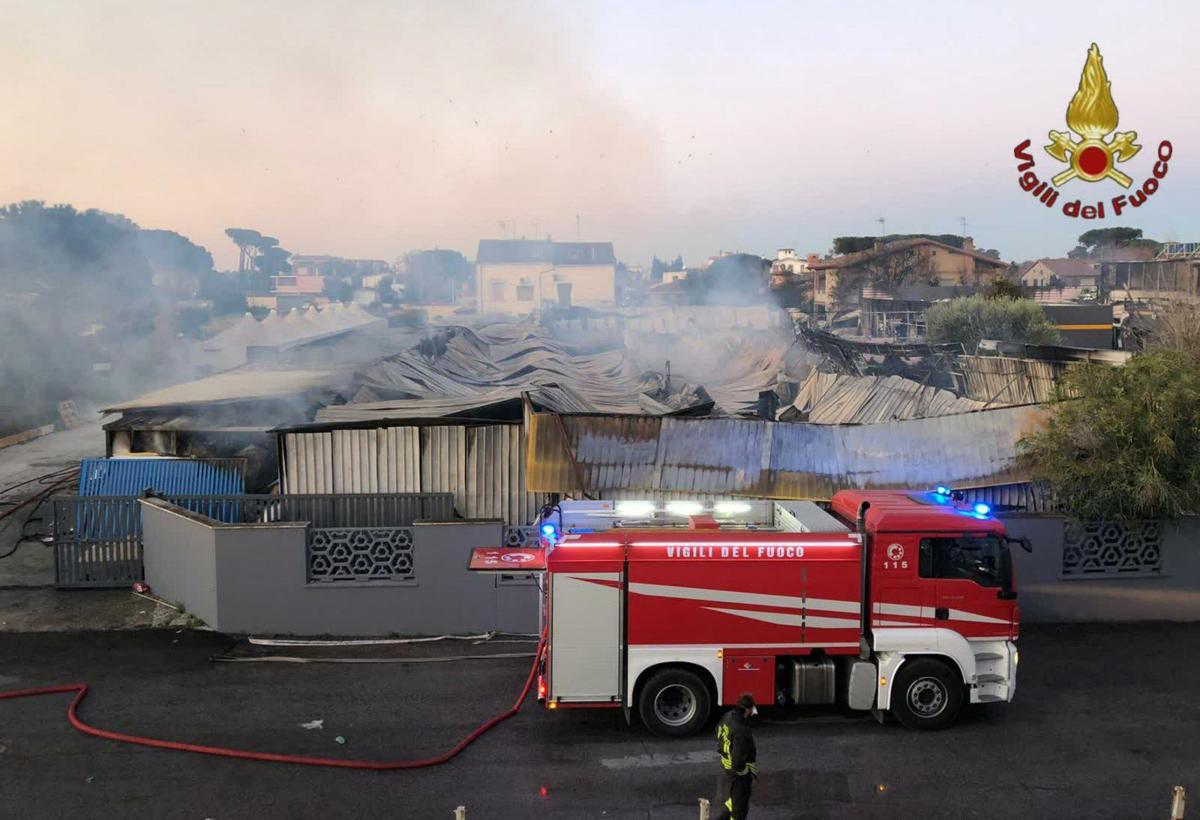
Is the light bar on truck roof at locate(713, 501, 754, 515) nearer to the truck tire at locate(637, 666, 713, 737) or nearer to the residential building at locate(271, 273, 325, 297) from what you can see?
the truck tire at locate(637, 666, 713, 737)

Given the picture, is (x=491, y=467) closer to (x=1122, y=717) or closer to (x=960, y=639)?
(x=960, y=639)

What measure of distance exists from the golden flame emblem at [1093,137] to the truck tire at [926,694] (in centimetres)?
1309

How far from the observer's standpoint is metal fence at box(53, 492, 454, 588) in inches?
533

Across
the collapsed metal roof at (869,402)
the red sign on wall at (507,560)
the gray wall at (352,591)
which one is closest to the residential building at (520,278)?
the collapsed metal roof at (869,402)

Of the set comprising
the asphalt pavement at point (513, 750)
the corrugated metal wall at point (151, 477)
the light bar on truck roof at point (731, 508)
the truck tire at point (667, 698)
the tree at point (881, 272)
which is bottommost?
the asphalt pavement at point (513, 750)

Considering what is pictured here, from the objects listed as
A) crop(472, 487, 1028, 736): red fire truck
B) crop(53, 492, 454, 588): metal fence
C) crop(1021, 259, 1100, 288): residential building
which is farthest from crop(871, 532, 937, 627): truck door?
crop(1021, 259, 1100, 288): residential building

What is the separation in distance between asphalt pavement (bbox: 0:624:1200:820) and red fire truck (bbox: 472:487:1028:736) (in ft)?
1.53

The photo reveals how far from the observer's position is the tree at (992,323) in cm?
3647

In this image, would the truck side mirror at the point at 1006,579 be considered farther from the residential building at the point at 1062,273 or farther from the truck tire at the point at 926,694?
the residential building at the point at 1062,273

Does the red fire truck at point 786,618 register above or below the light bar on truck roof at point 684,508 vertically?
below

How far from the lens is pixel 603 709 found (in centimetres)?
998

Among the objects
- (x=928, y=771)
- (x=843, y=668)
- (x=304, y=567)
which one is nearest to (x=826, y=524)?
(x=843, y=668)

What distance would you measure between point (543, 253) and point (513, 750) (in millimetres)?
67170

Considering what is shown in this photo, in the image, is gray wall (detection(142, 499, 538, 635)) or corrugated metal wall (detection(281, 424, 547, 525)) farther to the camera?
corrugated metal wall (detection(281, 424, 547, 525))
